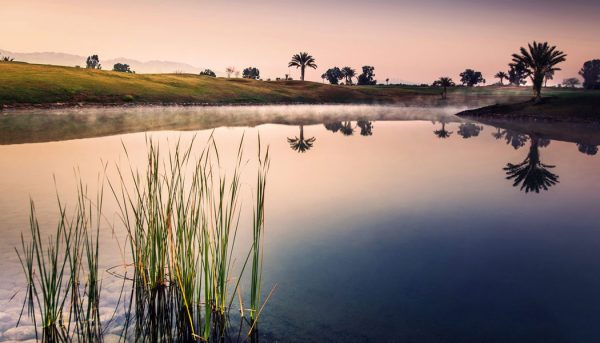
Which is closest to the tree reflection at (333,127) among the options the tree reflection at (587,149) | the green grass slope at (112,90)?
the tree reflection at (587,149)

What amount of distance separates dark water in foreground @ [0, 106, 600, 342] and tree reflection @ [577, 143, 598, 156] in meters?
5.11

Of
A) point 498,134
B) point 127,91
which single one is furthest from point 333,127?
point 127,91

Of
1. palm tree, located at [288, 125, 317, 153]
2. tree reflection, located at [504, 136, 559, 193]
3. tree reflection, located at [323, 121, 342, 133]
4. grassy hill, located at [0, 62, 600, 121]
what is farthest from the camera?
Answer: grassy hill, located at [0, 62, 600, 121]

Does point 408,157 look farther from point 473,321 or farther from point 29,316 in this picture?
point 29,316

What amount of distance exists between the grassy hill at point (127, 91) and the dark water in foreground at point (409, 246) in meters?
38.6

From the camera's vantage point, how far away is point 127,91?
6900cm

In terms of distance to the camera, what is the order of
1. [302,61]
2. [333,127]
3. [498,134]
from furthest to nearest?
[302,61]
[333,127]
[498,134]

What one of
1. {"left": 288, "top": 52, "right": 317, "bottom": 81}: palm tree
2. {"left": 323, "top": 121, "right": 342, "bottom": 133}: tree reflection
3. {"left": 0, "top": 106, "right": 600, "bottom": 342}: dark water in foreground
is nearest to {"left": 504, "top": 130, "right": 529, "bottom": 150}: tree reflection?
{"left": 0, "top": 106, "right": 600, "bottom": 342}: dark water in foreground

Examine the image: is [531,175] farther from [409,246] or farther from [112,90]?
[112,90]

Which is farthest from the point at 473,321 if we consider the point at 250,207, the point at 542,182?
the point at 542,182

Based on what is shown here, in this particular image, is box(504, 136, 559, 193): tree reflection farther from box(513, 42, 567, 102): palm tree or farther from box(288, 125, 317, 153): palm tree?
box(513, 42, 567, 102): palm tree

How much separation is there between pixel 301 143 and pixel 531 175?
1542 centimetres

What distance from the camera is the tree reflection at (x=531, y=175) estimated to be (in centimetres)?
1814

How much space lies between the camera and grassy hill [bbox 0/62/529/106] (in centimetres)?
5619
